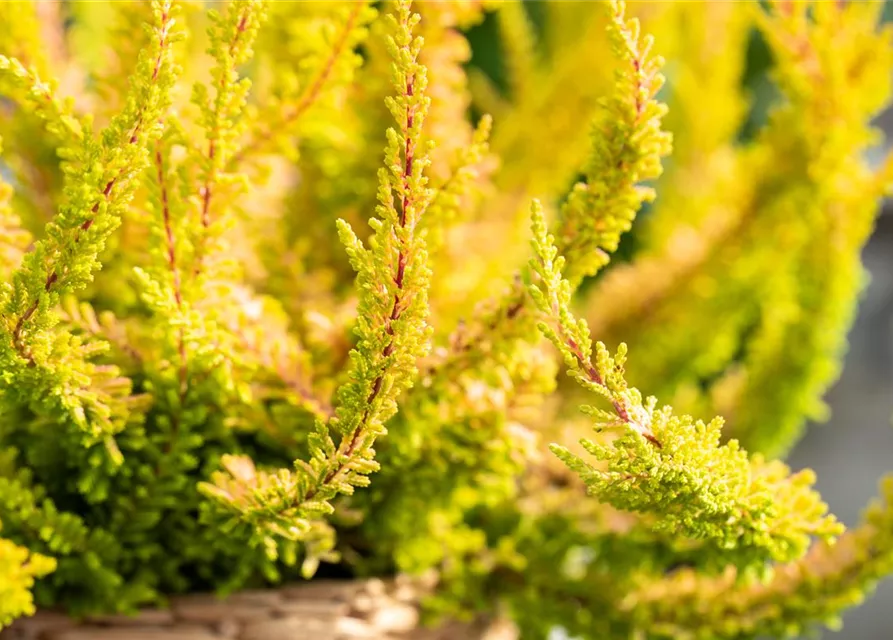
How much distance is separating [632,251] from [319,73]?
552 mm

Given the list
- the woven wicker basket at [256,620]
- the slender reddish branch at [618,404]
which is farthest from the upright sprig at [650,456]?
the woven wicker basket at [256,620]

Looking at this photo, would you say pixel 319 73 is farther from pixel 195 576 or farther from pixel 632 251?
pixel 632 251

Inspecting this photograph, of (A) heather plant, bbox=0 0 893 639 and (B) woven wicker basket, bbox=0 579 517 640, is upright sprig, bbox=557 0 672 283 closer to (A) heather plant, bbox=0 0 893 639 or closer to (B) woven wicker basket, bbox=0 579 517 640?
(A) heather plant, bbox=0 0 893 639

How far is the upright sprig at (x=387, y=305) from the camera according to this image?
18 cm

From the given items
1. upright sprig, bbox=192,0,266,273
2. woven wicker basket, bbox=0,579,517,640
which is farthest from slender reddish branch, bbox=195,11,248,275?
woven wicker basket, bbox=0,579,517,640

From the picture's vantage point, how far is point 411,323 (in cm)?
19

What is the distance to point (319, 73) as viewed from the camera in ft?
0.84

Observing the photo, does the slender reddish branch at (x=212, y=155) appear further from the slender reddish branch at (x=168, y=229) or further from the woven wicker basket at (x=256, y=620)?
the woven wicker basket at (x=256, y=620)

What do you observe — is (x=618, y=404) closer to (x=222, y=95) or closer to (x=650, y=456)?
(x=650, y=456)

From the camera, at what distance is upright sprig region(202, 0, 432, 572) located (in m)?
0.18

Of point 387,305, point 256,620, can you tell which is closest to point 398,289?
point 387,305

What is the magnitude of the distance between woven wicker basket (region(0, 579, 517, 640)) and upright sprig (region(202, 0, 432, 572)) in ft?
0.29

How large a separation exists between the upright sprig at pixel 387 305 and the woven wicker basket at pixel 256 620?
9cm

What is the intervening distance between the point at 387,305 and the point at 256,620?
135mm
